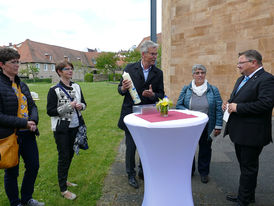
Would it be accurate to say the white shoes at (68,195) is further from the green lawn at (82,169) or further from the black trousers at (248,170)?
A: the black trousers at (248,170)

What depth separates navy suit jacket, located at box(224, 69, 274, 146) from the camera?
8.40 ft

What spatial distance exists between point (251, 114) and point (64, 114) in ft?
7.80

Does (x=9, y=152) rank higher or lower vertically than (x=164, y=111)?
lower

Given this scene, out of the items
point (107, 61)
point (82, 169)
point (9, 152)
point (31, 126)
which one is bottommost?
point (82, 169)

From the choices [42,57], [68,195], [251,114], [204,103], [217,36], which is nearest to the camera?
[251,114]

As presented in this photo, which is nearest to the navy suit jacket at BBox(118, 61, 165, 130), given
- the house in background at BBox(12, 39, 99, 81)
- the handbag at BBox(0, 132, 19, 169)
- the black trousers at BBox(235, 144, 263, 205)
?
the black trousers at BBox(235, 144, 263, 205)

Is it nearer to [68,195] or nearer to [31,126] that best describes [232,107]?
[31,126]

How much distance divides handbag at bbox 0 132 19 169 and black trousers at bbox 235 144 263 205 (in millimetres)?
2672

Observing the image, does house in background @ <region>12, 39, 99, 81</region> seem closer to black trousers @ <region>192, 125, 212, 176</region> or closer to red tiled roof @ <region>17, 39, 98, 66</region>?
red tiled roof @ <region>17, 39, 98, 66</region>

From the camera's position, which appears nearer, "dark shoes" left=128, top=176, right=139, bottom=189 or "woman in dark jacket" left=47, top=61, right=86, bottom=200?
"woman in dark jacket" left=47, top=61, right=86, bottom=200

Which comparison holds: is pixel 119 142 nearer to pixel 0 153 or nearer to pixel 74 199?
pixel 74 199

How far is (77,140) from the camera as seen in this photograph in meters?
3.12

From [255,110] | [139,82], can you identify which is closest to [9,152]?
[139,82]

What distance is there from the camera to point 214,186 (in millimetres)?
3416
